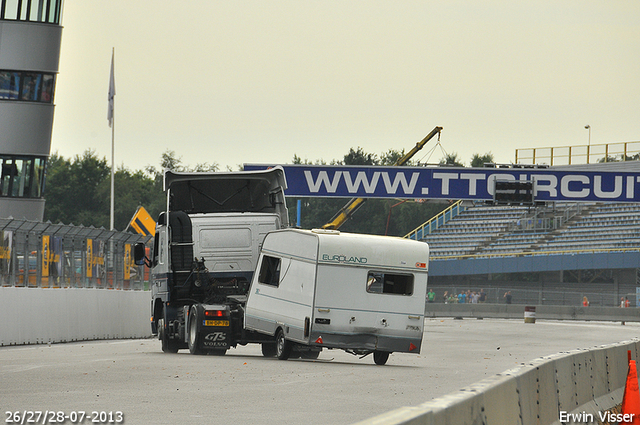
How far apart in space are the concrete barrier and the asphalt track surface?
33767 millimetres

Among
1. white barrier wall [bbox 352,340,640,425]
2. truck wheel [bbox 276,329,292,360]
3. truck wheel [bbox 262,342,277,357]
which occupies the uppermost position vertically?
white barrier wall [bbox 352,340,640,425]

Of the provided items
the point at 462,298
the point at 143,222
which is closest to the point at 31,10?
the point at 143,222

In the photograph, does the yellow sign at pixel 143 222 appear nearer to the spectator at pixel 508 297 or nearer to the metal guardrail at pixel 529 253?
the spectator at pixel 508 297

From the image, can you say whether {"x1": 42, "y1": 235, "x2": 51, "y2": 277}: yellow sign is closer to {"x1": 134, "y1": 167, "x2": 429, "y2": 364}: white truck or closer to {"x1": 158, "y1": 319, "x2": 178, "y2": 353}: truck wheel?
{"x1": 134, "y1": 167, "x2": 429, "y2": 364}: white truck

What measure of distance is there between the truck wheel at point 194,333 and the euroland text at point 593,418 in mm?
9153

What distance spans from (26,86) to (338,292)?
2882 cm

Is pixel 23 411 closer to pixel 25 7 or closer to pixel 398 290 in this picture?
pixel 398 290

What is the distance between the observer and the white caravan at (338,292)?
1809 cm

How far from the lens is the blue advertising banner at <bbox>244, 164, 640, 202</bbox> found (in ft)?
134

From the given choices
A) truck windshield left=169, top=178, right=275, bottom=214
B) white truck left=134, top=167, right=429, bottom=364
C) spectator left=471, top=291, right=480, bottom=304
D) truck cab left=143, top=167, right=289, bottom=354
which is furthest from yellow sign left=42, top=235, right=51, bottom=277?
spectator left=471, top=291, right=480, bottom=304

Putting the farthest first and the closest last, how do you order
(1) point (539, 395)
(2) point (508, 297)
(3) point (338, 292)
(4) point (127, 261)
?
(2) point (508, 297) < (4) point (127, 261) < (3) point (338, 292) < (1) point (539, 395)

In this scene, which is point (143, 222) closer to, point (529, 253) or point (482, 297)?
point (482, 297)

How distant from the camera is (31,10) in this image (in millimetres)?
43156

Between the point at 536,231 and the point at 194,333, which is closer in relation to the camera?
the point at 194,333
